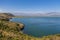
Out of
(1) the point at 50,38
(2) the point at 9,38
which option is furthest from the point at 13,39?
(1) the point at 50,38

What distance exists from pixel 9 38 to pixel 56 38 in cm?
765

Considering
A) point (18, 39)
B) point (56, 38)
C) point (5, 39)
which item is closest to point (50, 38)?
point (56, 38)

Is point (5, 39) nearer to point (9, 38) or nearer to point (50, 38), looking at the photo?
point (9, 38)

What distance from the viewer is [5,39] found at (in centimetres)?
1986

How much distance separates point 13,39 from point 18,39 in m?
0.75

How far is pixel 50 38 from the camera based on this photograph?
75.7ft

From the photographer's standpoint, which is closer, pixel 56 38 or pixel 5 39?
pixel 5 39

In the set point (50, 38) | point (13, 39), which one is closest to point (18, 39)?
point (13, 39)

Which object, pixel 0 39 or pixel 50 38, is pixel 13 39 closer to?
pixel 0 39

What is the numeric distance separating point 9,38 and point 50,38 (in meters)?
6.73

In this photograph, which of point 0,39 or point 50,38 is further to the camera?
point 50,38

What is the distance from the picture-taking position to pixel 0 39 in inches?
794

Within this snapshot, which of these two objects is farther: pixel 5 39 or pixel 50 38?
pixel 50 38

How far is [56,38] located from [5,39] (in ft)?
27.2
